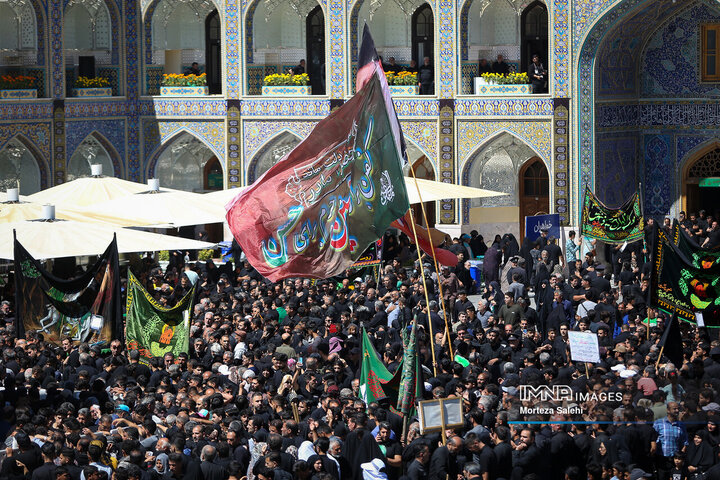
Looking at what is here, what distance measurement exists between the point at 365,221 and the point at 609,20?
15.9 metres

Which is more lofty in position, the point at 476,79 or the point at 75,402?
the point at 476,79

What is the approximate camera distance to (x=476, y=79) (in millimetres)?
31953

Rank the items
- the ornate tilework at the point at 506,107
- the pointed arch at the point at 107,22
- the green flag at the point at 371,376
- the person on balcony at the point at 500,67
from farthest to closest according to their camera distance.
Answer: the pointed arch at the point at 107,22
the person on balcony at the point at 500,67
the ornate tilework at the point at 506,107
the green flag at the point at 371,376

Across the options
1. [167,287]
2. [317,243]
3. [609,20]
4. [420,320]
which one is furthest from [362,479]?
[609,20]

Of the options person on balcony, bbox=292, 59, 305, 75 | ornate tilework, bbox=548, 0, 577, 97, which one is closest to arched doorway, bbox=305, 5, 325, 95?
person on balcony, bbox=292, 59, 305, 75

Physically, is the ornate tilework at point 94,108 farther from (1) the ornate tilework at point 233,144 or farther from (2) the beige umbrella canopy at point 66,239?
(2) the beige umbrella canopy at point 66,239

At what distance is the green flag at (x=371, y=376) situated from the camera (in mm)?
15211

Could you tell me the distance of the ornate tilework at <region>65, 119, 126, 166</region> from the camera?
3266cm

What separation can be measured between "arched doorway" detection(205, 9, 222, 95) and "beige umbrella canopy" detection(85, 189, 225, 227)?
30.4 feet

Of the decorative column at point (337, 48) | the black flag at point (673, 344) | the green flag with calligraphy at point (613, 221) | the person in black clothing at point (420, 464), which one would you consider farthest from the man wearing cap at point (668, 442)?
the decorative column at point (337, 48)

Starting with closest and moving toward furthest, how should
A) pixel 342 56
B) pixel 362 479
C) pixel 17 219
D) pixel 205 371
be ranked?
pixel 362 479, pixel 205 371, pixel 17 219, pixel 342 56

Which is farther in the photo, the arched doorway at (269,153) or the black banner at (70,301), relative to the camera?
the arched doorway at (269,153)

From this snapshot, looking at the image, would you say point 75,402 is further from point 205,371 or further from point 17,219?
point 17,219

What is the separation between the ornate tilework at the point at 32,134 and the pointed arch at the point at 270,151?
4.91m
